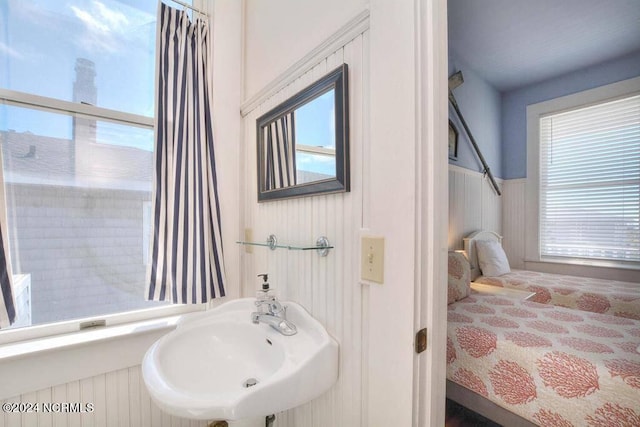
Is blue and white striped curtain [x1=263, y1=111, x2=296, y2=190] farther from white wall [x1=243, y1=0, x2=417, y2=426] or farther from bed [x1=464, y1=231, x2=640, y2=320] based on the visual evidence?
bed [x1=464, y1=231, x2=640, y2=320]

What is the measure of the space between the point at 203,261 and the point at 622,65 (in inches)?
169

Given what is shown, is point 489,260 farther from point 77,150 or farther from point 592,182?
point 77,150

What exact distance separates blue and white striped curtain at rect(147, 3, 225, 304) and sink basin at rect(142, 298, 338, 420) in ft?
0.80

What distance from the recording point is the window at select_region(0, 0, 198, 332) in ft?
3.58

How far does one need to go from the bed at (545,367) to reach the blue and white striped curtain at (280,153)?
1.22m

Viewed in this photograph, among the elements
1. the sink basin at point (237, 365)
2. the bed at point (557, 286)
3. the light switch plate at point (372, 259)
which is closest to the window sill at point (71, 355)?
the sink basin at point (237, 365)

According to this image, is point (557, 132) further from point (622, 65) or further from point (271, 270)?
point (271, 270)

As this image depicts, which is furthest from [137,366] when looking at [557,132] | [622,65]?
[622,65]

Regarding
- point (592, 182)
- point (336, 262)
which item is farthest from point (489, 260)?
point (336, 262)

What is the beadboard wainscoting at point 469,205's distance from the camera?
2.49 metres

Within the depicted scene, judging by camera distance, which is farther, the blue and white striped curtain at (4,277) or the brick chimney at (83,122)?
the brick chimney at (83,122)

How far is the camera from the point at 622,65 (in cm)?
265

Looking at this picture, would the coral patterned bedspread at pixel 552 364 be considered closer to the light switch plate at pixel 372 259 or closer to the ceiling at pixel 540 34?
the light switch plate at pixel 372 259

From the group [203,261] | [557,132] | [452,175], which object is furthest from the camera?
[557,132]
